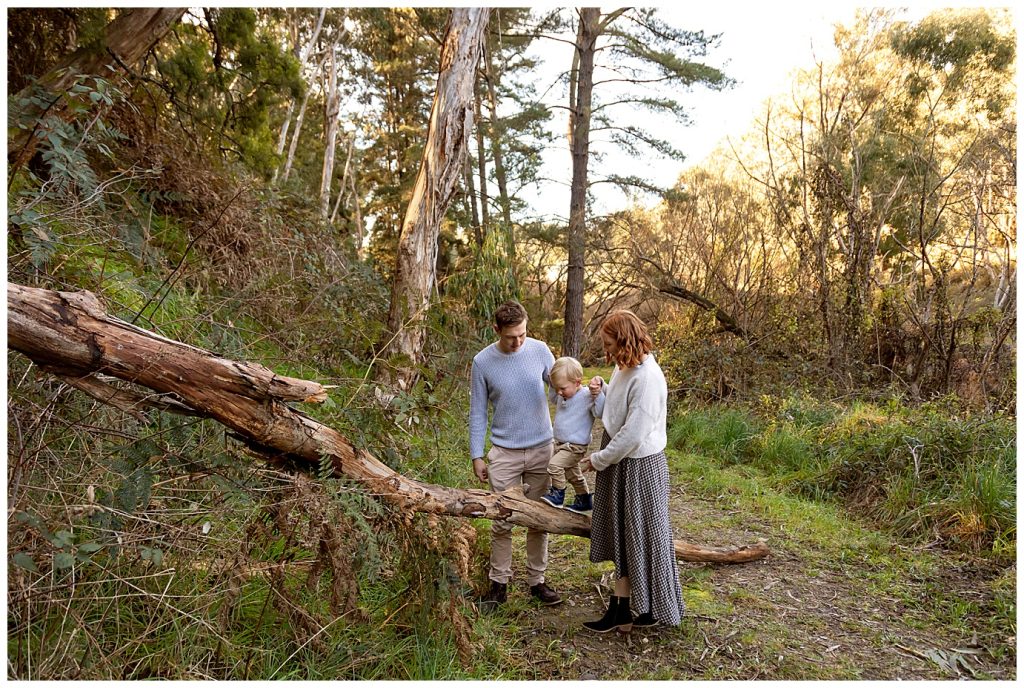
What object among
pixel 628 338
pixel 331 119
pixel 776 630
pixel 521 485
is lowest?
pixel 776 630

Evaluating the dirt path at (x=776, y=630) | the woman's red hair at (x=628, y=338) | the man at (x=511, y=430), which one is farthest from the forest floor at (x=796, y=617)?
the woman's red hair at (x=628, y=338)

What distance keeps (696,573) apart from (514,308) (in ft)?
7.37

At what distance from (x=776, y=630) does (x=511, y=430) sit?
6.09 ft

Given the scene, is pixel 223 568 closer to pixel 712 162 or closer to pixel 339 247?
pixel 339 247

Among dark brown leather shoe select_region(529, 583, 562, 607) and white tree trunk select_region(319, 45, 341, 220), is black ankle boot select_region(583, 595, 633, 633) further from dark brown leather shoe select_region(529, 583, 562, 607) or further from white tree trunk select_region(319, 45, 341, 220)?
white tree trunk select_region(319, 45, 341, 220)

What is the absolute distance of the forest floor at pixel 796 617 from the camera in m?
3.46

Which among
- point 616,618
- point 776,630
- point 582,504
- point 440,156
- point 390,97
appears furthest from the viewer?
point 390,97

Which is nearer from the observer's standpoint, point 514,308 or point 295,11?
point 514,308

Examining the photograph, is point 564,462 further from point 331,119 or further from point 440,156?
point 331,119

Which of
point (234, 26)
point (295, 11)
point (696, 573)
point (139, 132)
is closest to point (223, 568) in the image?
point (696, 573)

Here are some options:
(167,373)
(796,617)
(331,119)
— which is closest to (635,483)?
(796,617)

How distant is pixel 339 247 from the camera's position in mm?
9258

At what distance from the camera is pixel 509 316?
383 cm

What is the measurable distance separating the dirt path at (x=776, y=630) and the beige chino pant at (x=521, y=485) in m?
0.23
